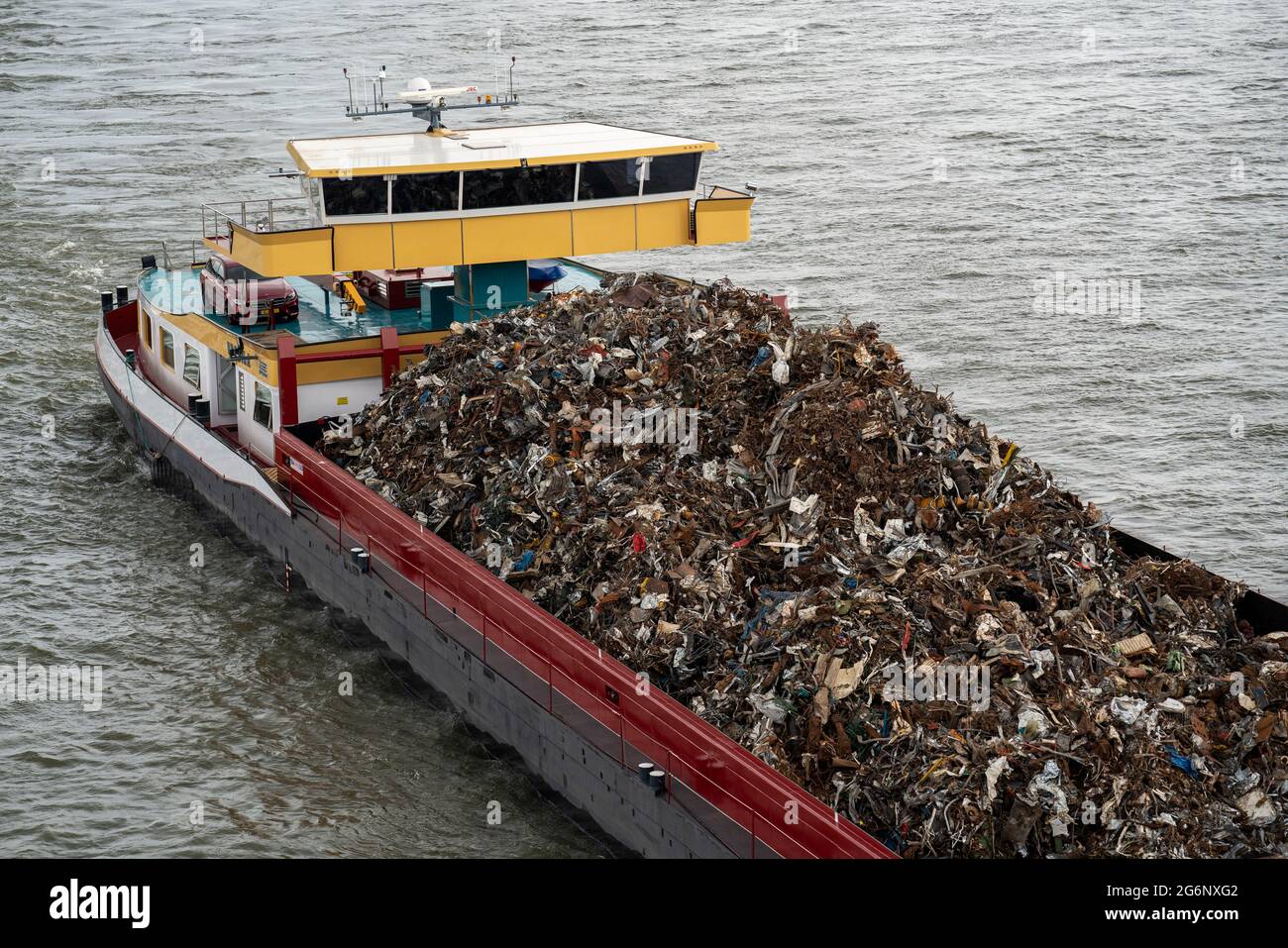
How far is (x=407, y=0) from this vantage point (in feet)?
200

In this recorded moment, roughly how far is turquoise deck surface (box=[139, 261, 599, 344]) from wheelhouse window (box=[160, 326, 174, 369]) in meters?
0.44

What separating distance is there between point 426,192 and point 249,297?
→ 3301mm

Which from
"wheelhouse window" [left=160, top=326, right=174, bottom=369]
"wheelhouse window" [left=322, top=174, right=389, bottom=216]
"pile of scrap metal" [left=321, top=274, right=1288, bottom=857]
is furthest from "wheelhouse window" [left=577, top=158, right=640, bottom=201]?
"wheelhouse window" [left=160, top=326, right=174, bottom=369]

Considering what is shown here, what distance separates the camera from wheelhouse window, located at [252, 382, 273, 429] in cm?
2159

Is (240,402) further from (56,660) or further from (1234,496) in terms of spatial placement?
(1234,496)

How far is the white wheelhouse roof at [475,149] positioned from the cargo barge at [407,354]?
42 millimetres

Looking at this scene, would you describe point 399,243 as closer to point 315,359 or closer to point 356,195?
point 356,195

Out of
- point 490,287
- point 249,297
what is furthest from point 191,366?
point 490,287

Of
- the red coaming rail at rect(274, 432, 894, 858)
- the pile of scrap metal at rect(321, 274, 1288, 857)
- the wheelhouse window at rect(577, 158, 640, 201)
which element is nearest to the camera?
the red coaming rail at rect(274, 432, 894, 858)

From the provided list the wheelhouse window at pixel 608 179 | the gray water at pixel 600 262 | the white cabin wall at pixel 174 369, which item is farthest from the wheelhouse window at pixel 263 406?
the wheelhouse window at pixel 608 179

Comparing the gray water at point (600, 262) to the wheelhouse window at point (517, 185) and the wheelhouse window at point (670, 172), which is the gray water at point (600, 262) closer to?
the wheelhouse window at point (517, 185)

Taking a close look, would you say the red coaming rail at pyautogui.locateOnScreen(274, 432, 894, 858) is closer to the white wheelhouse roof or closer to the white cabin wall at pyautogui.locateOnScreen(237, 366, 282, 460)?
the white cabin wall at pyautogui.locateOnScreen(237, 366, 282, 460)

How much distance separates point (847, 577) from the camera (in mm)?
14352

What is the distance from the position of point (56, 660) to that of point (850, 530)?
10.2 metres
